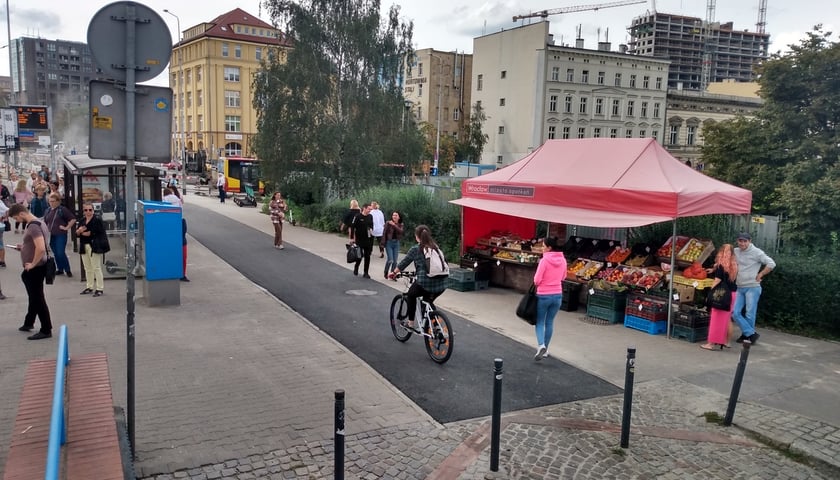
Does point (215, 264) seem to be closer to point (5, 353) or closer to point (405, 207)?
point (405, 207)

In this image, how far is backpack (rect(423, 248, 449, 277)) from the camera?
8.08 metres

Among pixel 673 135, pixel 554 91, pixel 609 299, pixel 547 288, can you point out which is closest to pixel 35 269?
pixel 547 288

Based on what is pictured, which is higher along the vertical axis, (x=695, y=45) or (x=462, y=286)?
(x=695, y=45)

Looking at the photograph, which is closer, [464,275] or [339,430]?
[339,430]

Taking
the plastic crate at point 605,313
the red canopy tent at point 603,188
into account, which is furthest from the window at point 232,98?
the plastic crate at point 605,313

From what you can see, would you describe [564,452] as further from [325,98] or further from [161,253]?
[325,98]

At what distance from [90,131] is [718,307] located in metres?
8.29

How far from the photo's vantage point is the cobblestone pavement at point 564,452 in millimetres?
5258

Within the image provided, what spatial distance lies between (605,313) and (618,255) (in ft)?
5.49

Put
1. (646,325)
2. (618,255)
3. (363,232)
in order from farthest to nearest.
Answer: (363,232), (618,255), (646,325)

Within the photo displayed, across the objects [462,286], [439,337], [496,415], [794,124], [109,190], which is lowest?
[462,286]

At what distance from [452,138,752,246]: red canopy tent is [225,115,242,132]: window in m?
70.6

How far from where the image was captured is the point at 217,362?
7.82 metres

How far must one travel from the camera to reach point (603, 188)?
10.5 metres
